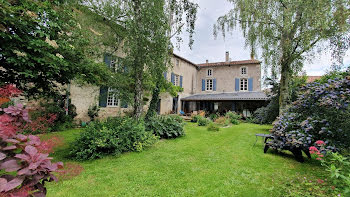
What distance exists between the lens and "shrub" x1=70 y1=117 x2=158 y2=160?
4418 mm

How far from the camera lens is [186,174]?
3502 millimetres

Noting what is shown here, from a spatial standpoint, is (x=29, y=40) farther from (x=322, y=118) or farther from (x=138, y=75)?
(x=322, y=118)

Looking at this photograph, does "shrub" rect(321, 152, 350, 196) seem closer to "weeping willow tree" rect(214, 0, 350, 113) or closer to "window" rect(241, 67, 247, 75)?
"weeping willow tree" rect(214, 0, 350, 113)

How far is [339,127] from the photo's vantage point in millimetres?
3459

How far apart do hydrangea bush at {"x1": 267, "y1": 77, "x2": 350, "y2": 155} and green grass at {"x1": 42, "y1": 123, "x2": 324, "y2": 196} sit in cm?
83

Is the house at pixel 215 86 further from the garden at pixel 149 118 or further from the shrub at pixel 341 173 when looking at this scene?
Result: the shrub at pixel 341 173

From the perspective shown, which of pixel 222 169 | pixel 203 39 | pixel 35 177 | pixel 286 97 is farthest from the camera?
pixel 203 39

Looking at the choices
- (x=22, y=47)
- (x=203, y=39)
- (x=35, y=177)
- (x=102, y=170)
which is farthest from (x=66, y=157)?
(x=203, y=39)

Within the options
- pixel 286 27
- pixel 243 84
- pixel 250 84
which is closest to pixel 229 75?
pixel 243 84

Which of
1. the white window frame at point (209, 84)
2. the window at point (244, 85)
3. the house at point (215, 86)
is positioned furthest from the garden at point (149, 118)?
the white window frame at point (209, 84)

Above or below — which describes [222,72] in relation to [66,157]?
above

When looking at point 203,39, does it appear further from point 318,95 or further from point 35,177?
point 35,177

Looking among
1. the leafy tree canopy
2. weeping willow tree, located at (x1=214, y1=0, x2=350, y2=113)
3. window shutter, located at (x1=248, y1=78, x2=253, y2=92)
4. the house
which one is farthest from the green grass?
window shutter, located at (x1=248, y1=78, x2=253, y2=92)

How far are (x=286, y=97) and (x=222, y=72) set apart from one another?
1237 cm
